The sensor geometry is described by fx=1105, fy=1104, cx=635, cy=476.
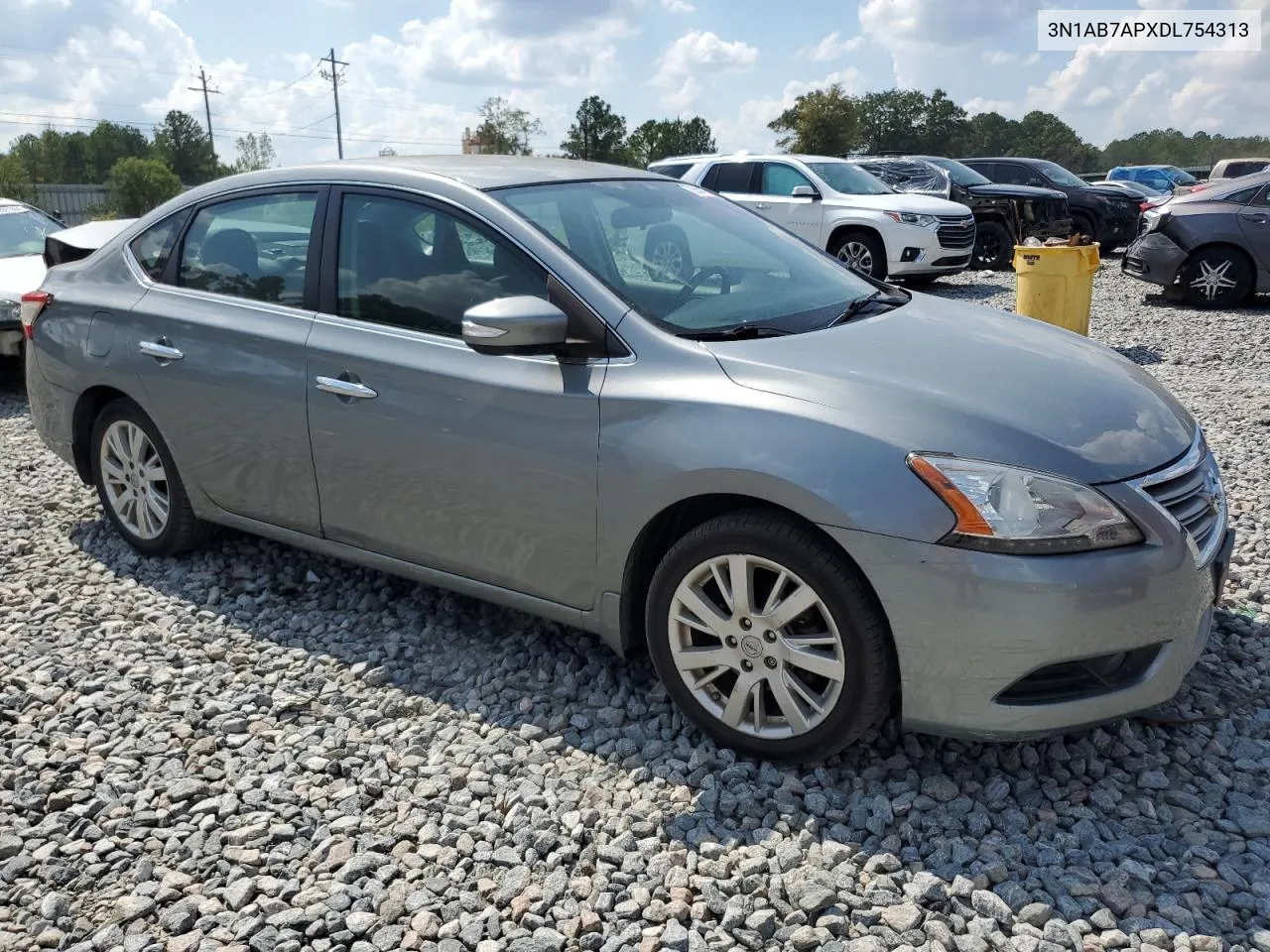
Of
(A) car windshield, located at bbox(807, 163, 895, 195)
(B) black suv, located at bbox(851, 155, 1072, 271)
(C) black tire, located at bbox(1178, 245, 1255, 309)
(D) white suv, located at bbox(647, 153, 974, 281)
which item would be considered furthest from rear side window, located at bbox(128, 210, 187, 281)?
(B) black suv, located at bbox(851, 155, 1072, 271)

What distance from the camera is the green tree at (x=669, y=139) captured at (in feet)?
241

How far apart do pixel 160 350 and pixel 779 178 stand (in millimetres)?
11284

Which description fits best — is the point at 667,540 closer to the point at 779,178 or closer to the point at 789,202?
the point at 789,202

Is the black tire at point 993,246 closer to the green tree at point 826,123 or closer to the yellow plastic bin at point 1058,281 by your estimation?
the yellow plastic bin at point 1058,281

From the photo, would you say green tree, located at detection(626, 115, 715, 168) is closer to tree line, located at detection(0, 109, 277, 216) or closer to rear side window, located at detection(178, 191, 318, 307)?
tree line, located at detection(0, 109, 277, 216)

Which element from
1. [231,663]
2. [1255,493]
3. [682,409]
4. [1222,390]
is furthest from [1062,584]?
[1222,390]

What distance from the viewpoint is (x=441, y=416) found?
11.8 feet

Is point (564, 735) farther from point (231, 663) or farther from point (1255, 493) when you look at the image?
point (1255, 493)

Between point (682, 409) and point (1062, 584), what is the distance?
43.4 inches

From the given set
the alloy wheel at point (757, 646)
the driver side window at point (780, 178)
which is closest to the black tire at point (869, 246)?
the driver side window at point (780, 178)

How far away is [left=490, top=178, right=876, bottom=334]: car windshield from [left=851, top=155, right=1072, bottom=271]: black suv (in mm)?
12775

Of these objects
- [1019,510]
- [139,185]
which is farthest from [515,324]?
[139,185]

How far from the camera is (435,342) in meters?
A: 3.68

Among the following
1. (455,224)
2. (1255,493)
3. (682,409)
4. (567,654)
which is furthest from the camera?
(1255,493)
